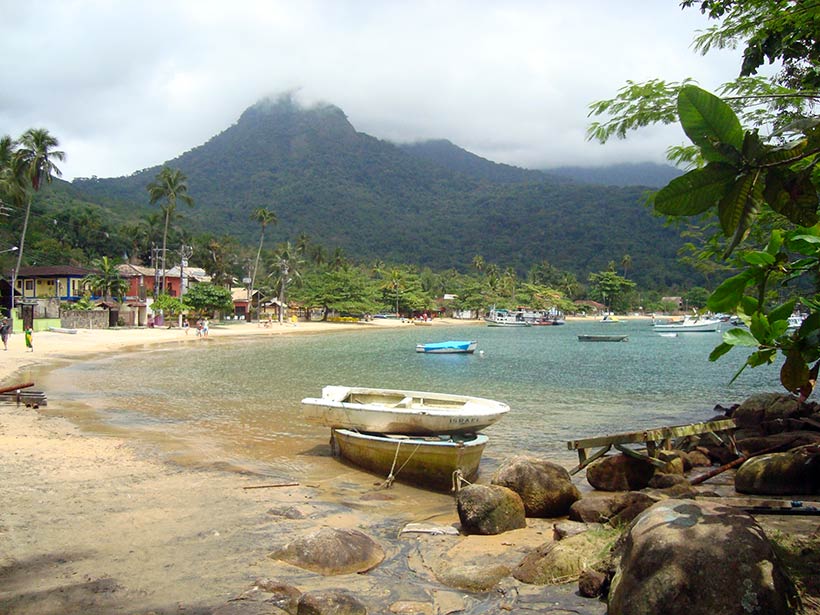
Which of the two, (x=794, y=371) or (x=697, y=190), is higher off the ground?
(x=697, y=190)

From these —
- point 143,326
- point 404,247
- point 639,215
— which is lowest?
point 143,326

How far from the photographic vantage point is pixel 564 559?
6.13 m

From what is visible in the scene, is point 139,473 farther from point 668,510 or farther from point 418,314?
point 418,314

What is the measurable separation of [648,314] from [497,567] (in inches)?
6253

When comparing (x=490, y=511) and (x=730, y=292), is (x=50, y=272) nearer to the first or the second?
(x=490, y=511)

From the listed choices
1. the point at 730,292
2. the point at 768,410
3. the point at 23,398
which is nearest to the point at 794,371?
the point at 730,292

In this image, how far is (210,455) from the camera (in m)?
13.1

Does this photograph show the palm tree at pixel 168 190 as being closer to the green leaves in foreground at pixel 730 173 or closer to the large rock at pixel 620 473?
the large rock at pixel 620 473

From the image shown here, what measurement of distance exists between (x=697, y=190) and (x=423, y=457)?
9010 mm

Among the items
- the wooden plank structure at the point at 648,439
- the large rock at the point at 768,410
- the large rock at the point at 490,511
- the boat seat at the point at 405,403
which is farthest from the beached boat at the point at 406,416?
the large rock at the point at 768,410

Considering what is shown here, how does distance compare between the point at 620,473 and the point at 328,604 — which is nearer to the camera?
the point at 328,604

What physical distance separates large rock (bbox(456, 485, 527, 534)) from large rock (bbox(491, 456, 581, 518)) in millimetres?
548

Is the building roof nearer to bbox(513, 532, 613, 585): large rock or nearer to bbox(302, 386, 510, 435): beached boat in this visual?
bbox(302, 386, 510, 435): beached boat

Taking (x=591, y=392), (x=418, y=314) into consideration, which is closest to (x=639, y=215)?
(x=418, y=314)
